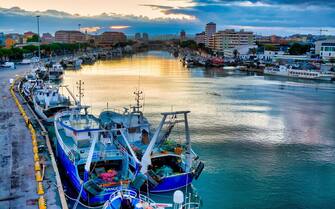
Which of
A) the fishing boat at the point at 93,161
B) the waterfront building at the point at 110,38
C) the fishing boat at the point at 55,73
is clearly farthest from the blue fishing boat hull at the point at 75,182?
the waterfront building at the point at 110,38

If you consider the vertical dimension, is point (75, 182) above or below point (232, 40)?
below

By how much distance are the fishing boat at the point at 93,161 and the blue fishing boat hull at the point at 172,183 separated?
2.91ft

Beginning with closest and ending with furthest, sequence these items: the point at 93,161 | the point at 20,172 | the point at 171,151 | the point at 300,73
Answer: the point at 20,172
the point at 93,161
the point at 171,151
the point at 300,73

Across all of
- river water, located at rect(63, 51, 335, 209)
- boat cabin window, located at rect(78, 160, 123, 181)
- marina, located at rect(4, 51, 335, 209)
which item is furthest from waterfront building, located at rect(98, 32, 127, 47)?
boat cabin window, located at rect(78, 160, 123, 181)

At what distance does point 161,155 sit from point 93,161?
2.31 m

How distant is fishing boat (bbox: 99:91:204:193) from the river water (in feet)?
3.37

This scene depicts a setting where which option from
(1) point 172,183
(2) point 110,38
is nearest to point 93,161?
(1) point 172,183

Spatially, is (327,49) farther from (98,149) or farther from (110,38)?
(110,38)

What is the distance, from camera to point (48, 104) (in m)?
21.2

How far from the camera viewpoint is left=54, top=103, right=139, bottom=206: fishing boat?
10383 mm

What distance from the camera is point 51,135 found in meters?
17.7

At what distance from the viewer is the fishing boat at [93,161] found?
10383 mm

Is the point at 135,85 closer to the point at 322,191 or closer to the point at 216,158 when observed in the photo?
the point at 216,158

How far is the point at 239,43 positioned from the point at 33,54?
56.7 metres
